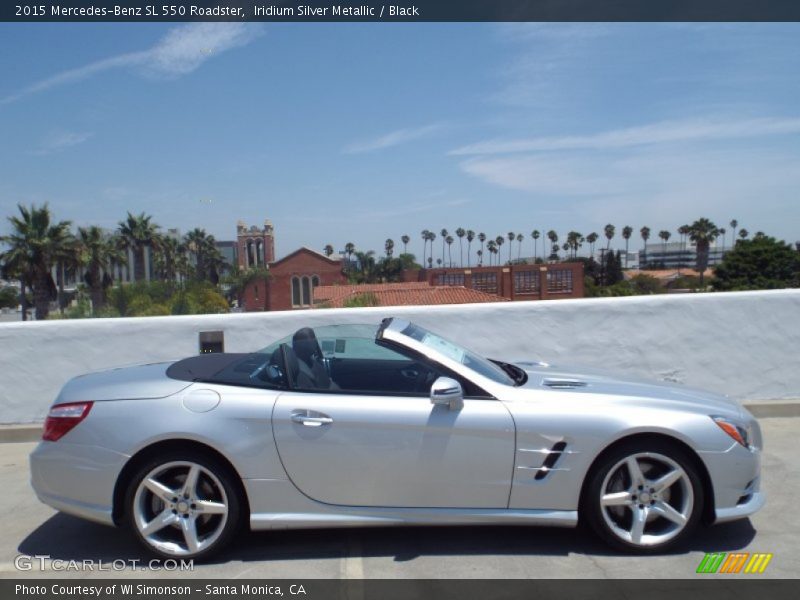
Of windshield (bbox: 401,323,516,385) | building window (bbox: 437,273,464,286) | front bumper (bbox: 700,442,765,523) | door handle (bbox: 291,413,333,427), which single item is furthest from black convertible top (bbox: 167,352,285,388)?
building window (bbox: 437,273,464,286)

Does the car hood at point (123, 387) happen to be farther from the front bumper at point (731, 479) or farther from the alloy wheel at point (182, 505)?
the front bumper at point (731, 479)

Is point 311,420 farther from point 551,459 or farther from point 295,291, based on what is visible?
point 295,291

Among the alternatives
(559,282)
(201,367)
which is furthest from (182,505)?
(559,282)

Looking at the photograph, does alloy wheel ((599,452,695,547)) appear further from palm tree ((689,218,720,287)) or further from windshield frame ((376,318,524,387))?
palm tree ((689,218,720,287))

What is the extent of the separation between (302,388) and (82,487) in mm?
1321

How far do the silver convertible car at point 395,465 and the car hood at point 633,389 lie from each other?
0.32 feet

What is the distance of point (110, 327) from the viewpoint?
6.99 metres

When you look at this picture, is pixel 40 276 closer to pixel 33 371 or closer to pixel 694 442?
pixel 33 371

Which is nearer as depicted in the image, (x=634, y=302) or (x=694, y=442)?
(x=694, y=442)

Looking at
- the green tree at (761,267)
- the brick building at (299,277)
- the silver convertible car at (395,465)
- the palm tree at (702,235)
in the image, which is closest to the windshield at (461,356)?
the silver convertible car at (395,465)

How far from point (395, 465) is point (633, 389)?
1.51 metres

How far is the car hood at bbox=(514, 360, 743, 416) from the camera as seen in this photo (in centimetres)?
405

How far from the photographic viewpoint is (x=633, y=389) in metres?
4.20

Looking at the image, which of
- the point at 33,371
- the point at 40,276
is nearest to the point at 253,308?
the point at 40,276
